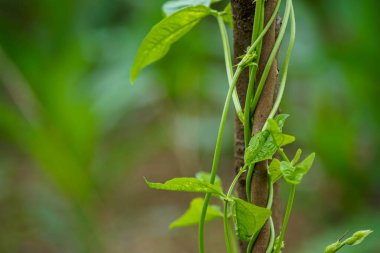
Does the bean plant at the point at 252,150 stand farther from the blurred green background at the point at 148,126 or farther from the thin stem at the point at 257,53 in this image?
the blurred green background at the point at 148,126

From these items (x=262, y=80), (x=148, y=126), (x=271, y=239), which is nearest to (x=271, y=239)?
(x=271, y=239)

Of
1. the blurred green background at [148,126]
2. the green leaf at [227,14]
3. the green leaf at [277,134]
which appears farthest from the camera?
the blurred green background at [148,126]

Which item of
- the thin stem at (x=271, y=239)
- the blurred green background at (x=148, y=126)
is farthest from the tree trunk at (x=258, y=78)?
the blurred green background at (x=148, y=126)

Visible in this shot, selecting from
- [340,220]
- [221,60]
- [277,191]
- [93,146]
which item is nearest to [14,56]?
[93,146]

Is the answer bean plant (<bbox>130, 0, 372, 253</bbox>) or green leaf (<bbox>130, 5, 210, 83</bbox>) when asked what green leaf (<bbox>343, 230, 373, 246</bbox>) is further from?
green leaf (<bbox>130, 5, 210, 83</bbox>)

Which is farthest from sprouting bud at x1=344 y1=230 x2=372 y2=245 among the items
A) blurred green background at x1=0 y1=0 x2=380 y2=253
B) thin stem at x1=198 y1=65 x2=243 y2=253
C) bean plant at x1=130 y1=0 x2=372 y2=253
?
blurred green background at x1=0 y1=0 x2=380 y2=253

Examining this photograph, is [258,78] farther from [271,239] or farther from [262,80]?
[271,239]
